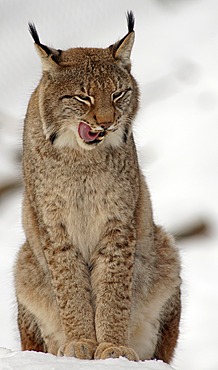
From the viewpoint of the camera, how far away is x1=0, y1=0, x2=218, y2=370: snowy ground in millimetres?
10750

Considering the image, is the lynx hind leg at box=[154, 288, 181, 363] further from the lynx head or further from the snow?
the snow

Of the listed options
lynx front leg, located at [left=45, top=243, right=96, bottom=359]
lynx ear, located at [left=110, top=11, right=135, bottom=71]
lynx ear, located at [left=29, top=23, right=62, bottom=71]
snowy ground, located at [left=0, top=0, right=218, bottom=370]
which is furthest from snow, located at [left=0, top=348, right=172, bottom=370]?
snowy ground, located at [left=0, top=0, right=218, bottom=370]

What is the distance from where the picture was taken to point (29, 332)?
26.8ft

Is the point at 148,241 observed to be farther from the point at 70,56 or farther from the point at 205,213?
the point at 205,213

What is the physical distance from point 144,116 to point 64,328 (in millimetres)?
6945

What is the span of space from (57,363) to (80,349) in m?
1.08

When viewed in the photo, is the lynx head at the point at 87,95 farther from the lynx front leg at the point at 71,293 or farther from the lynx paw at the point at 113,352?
the lynx paw at the point at 113,352

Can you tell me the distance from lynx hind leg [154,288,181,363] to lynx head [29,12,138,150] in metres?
1.26

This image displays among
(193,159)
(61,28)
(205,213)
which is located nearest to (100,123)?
(205,213)

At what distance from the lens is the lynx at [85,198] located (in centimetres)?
739

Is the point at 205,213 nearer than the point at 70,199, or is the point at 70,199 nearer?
the point at 70,199

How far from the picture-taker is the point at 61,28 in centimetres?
1526

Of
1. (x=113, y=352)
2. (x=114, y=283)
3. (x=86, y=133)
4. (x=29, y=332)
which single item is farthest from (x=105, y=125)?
(x=29, y=332)

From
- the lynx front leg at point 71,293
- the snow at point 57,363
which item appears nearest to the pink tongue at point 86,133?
the lynx front leg at point 71,293
